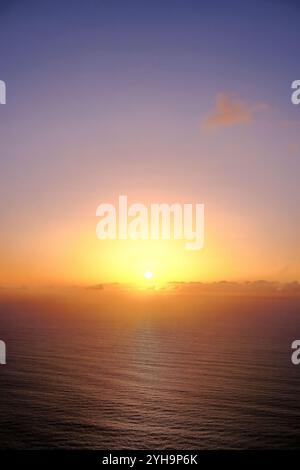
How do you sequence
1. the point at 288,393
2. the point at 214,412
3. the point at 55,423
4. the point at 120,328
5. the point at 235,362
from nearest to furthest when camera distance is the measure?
the point at 55,423 → the point at 214,412 → the point at 288,393 → the point at 235,362 → the point at 120,328

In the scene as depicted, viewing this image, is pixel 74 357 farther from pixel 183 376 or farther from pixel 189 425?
pixel 189 425

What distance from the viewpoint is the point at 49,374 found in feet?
187

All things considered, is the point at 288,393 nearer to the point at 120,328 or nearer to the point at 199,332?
the point at 199,332

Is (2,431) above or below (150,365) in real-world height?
above

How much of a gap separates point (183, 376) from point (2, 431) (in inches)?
1190

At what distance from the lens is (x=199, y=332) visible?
111 m

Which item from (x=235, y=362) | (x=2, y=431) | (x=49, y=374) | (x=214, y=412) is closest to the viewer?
(x=2, y=431)
